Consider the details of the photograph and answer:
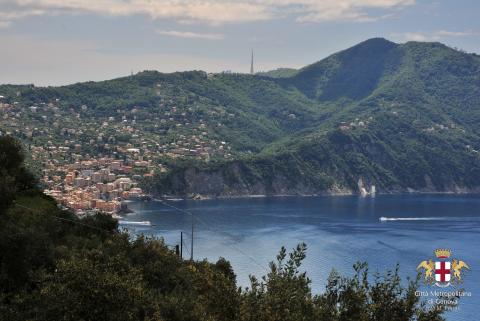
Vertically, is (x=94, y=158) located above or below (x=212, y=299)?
above

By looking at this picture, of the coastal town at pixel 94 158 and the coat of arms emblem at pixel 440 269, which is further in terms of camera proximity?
the coastal town at pixel 94 158

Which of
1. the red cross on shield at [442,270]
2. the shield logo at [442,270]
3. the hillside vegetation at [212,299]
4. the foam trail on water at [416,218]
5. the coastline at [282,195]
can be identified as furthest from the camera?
the coastline at [282,195]

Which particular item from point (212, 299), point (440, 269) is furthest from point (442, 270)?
point (212, 299)

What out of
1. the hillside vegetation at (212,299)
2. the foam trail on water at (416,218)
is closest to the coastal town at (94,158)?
the foam trail on water at (416,218)

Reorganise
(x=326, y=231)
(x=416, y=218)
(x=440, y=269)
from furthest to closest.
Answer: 1. (x=416, y=218)
2. (x=326, y=231)
3. (x=440, y=269)

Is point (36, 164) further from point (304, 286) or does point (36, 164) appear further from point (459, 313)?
point (304, 286)

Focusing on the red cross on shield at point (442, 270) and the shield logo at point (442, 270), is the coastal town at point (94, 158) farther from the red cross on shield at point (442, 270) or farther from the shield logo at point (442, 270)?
the red cross on shield at point (442, 270)

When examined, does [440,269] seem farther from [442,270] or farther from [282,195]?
[282,195]

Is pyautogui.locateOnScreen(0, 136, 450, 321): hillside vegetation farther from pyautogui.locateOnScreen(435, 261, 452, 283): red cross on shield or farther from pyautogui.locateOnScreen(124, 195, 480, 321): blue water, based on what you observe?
pyautogui.locateOnScreen(124, 195, 480, 321): blue water

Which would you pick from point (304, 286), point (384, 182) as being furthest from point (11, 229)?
point (384, 182)

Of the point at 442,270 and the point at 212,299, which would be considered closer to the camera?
the point at 212,299
